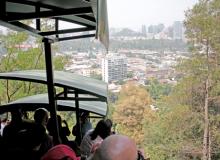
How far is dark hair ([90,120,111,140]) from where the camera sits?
140 inches

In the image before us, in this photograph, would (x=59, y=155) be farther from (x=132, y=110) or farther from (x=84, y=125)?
(x=132, y=110)

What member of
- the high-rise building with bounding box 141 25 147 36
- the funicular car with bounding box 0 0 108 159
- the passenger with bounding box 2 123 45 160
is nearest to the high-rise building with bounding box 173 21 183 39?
the high-rise building with bounding box 141 25 147 36

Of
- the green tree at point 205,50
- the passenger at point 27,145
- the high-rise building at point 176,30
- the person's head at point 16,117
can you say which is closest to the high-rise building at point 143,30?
the high-rise building at point 176,30

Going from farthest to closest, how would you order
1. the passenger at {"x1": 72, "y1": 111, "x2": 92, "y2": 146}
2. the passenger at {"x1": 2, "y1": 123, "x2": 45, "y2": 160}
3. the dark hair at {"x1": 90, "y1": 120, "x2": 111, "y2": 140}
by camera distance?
the passenger at {"x1": 72, "y1": 111, "x2": 92, "y2": 146}, the dark hair at {"x1": 90, "y1": 120, "x2": 111, "y2": 140}, the passenger at {"x1": 2, "y1": 123, "x2": 45, "y2": 160}

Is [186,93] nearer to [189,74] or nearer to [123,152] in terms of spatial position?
[189,74]

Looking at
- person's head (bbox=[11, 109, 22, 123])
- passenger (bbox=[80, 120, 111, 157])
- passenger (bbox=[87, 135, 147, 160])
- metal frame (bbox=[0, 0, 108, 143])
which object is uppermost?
metal frame (bbox=[0, 0, 108, 143])

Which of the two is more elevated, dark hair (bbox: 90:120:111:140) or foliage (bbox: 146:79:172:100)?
dark hair (bbox: 90:120:111:140)

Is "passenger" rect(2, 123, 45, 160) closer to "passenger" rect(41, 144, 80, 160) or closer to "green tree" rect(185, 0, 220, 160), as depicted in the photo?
"passenger" rect(41, 144, 80, 160)

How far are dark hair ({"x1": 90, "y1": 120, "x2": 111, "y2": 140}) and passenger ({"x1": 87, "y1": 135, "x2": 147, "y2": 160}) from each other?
1.79 meters

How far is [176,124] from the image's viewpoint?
27.4m

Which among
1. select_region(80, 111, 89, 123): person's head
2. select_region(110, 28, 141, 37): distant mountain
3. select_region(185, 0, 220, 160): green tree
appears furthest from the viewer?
select_region(110, 28, 141, 37): distant mountain

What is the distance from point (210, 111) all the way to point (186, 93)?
2006 mm

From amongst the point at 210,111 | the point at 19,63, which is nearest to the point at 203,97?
the point at 210,111

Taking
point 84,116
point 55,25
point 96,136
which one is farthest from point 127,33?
point 96,136
